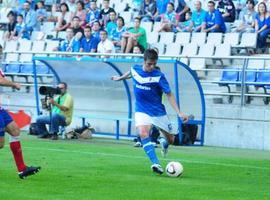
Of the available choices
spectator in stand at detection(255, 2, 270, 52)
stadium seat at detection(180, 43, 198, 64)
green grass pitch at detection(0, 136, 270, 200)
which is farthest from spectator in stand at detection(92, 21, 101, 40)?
green grass pitch at detection(0, 136, 270, 200)

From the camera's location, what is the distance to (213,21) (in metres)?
25.8

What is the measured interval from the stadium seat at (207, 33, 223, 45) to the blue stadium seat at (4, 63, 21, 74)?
6039 mm

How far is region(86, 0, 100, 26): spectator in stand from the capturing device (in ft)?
94.3

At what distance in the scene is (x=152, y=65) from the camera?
15.1 m

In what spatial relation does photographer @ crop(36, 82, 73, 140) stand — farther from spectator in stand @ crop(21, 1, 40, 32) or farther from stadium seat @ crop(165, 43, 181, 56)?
spectator in stand @ crop(21, 1, 40, 32)

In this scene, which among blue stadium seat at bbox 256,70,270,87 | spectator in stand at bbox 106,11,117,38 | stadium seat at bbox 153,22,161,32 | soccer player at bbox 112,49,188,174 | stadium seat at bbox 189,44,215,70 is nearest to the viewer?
soccer player at bbox 112,49,188,174

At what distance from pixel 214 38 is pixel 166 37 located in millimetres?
1860

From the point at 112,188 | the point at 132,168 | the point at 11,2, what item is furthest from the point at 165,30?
the point at 112,188

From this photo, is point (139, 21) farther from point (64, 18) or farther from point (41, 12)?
point (41, 12)

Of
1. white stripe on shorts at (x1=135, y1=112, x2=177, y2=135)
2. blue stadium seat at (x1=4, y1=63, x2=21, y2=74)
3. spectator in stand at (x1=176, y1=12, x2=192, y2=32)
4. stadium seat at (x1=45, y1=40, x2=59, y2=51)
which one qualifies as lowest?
blue stadium seat at (x1=4, y1=63, x2=21, y2=74)

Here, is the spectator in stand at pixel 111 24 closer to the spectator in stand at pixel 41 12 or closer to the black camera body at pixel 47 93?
the spectator in stand at pixel 41 12

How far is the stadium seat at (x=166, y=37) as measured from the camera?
88.0 feet

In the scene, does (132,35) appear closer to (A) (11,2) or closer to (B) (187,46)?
(B) (187,46)

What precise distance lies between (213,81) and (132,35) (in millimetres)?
3275
